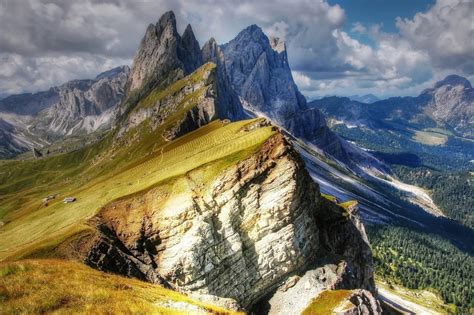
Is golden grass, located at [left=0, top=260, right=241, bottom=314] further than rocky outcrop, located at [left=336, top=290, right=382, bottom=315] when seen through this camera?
No

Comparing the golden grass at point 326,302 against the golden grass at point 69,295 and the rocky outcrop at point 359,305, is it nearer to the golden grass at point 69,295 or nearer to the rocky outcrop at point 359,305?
the rocky outcrop at point 359,305

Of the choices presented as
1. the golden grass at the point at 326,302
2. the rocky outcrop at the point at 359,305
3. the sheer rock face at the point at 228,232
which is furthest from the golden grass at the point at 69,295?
the rocky outcrop at the point at 359,305

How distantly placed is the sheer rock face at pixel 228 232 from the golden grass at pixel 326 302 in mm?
2685

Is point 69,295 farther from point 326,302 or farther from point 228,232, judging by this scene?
point 326,302

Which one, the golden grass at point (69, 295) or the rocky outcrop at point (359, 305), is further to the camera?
the rocky outcrop at point (359, 305)

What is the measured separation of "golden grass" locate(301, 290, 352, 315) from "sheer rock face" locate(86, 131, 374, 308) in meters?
2.69

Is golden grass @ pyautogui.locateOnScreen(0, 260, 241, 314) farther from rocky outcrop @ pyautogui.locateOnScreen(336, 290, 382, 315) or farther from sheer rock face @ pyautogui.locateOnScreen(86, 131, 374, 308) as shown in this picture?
rocky outcrop @ pyautogui.locateOnScreen(336, 290, 382, 315)

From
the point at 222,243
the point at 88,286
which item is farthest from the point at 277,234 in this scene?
the point at 88,286

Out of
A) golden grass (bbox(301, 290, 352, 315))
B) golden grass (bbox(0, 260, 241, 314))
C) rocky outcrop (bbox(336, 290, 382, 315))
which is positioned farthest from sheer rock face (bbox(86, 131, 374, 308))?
golden grass (bbox(0, 260, 241, 314))

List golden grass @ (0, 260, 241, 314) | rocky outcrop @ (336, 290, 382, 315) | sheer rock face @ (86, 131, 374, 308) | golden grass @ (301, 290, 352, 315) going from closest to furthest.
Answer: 1. golden grass @ (0, 260, 241, 314)
2. rocky outcrop @ (336, 290, 382, 315)
3. golden grass @ (301, 290, 352, 315)
4. sheer rock face @ (86, 131, 374, 308)

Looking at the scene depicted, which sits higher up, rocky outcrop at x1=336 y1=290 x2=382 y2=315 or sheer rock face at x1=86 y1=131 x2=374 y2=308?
sheer rock face at x1=86 y1=131 x2=374 y2=308

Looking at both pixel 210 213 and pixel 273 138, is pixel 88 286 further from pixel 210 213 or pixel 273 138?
pixel 273 138

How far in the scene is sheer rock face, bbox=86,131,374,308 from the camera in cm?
5841

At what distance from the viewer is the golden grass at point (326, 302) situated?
56.0 meters
